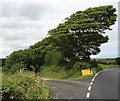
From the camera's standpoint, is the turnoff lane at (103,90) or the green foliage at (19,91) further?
the turnoff lane at (103,90)

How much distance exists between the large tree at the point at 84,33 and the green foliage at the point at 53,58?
2092mm

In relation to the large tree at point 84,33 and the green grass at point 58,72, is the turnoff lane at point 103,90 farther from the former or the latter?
the large tree at point 84,33

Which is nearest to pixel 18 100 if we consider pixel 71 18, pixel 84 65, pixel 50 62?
pixel 84 65

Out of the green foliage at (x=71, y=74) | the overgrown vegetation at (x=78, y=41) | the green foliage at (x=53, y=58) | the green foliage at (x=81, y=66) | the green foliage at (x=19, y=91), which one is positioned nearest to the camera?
the green foliage at (x=19, y=91)

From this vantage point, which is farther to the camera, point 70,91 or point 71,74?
point 71,74

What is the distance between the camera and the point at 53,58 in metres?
48.1

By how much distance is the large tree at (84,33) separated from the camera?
41219 mm

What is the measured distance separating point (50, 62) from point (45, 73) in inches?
131

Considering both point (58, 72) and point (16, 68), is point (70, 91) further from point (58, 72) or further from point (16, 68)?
point (58, 72)

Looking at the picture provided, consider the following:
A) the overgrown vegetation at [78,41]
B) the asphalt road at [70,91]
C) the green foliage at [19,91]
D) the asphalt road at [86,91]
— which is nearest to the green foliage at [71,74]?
the overgrown vegetation at [78,41]

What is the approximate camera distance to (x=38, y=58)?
181 ft

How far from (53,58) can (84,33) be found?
882 centimetres

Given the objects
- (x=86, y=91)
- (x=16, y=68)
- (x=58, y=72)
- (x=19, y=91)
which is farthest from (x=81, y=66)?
(x=19, y=91)

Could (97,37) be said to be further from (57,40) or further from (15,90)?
(15,90)
